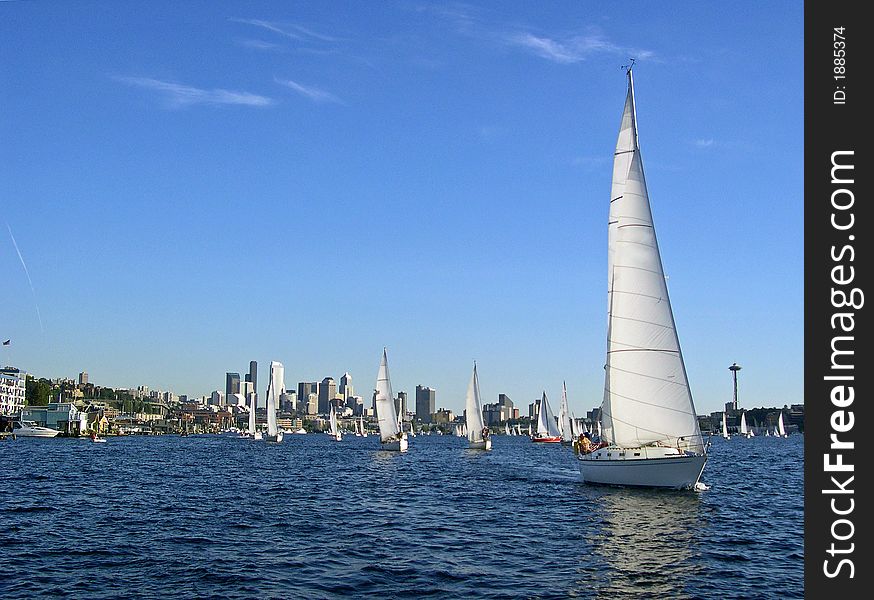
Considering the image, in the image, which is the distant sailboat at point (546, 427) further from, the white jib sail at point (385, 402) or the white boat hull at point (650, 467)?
the white boat hull at point (650, 467)

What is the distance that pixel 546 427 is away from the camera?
538ft

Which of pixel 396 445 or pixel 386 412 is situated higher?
pixel 386 412

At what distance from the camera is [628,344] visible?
44.9 metres

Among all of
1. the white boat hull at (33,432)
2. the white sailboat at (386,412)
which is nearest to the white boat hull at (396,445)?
the white sailboat at (386,412)

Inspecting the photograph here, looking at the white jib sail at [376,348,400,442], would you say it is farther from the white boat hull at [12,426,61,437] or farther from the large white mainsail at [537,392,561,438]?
the white boat hull at [12,426,61,437]

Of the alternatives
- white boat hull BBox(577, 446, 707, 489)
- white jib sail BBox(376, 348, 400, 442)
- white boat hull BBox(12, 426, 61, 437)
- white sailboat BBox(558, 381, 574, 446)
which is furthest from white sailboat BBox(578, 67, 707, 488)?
white boat hull BBox(12, 426, 61, 437)

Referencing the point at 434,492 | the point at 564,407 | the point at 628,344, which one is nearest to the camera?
the point at 628,344

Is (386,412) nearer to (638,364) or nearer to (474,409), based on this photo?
(474,409)

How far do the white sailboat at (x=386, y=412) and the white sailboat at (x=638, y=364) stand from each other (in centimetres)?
5764

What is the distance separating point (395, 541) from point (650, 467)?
18201mm

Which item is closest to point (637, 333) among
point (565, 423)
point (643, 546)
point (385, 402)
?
point (643, 546)
